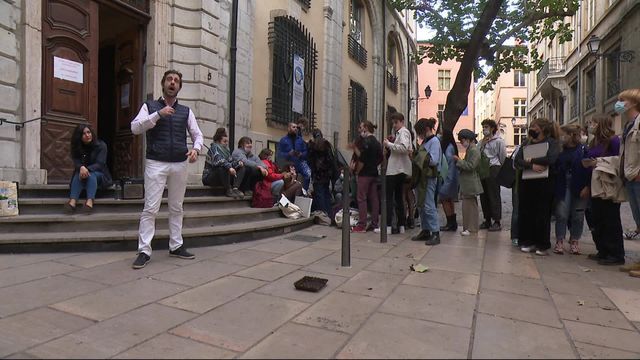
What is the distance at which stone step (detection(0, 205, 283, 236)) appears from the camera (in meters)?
5.30

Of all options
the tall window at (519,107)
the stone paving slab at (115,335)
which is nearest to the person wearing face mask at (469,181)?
the stone paving slab at (115,335)

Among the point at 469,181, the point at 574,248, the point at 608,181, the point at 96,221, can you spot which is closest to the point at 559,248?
the point at 574,248

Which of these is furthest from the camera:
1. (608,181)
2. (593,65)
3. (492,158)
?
(593,65)

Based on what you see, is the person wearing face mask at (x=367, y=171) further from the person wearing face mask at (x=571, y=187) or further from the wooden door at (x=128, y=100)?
the wooden door at (x=128, y=100)

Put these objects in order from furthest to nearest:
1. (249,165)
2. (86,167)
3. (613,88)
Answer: (613,88)
(249,165)
(86,167)

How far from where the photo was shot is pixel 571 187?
577cm

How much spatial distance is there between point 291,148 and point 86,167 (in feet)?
12.2

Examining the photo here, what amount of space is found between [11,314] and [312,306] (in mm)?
2155

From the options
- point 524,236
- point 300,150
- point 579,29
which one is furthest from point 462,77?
point 579,29

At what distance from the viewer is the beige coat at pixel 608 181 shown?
4992mm

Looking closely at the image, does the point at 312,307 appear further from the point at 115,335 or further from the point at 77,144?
the point at 77,144

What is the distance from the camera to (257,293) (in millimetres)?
3801

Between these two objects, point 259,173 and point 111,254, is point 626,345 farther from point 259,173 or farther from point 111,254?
point 259,173

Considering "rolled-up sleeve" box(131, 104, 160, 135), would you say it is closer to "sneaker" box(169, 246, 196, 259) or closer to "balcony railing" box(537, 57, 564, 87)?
"sneaker" box(169, 246, 196, 259)
